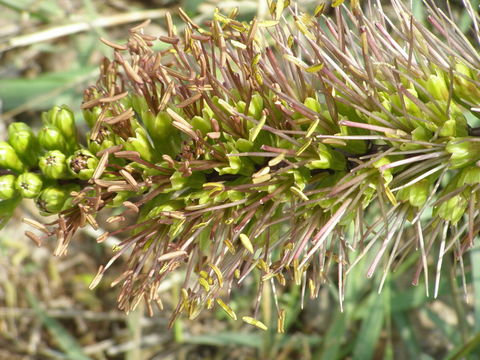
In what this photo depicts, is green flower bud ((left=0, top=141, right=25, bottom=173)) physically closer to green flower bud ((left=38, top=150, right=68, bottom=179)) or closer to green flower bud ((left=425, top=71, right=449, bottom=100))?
green flower bud ((left=38, top=150, right=68, bottom=179))

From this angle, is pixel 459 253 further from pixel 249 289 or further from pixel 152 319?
pixel 152 319

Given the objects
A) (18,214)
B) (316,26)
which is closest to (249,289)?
(18,214)

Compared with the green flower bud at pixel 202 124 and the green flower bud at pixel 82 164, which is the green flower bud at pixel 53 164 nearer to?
the green flower bud at pixel 82 164

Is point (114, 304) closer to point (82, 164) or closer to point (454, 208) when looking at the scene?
point (82, 164)

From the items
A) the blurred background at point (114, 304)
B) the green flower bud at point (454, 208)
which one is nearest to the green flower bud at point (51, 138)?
the green flower bud at point (454, 208)

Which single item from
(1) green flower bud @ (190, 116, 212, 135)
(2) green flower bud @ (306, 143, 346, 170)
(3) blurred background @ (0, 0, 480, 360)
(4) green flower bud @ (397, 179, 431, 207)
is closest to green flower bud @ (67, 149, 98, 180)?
(1) green flower bud @ (190, 116, 212, 135)

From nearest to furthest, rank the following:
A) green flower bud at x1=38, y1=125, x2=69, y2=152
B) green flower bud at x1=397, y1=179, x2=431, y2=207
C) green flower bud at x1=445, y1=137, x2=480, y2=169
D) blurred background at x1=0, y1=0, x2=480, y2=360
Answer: green flower bud at x1=445, y1=137, x2=480, y2=169
green flower bud at x1=397, y1=179, x2=431, y2=207
green flower bud at x1=38, y1=125, x2=69, y2=152
blurred background at x1=0, y1=0, x2=480, y2=360
